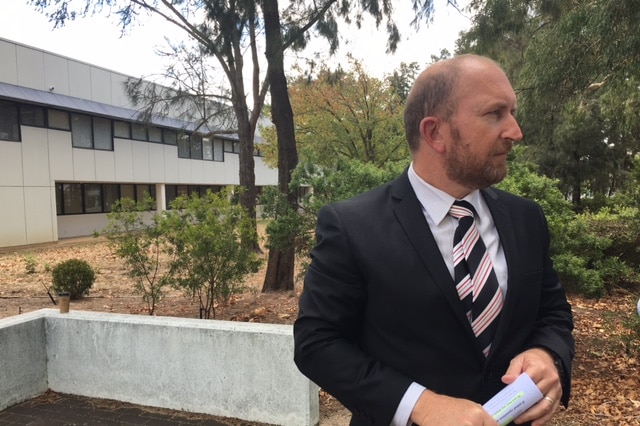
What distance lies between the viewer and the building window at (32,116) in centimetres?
1759

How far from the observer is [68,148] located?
771 inches

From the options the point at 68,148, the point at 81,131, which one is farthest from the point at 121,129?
the point at 68,148

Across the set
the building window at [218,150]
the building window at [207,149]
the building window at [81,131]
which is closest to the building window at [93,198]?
the building window at [81,131]

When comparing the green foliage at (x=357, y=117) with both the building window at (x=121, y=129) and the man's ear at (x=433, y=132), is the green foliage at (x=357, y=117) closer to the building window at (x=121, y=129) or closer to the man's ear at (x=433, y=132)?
the building window at (x=121, y=129)

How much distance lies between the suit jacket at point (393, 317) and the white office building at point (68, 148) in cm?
1590

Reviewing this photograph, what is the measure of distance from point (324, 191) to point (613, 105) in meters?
8.00

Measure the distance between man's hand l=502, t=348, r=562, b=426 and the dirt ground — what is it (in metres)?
2.70

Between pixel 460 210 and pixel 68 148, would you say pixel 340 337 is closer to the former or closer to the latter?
pixel 460 210

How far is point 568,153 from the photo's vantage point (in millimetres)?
22641

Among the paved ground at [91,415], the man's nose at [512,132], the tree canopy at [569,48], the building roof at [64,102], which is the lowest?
the paved ground at [91,415]

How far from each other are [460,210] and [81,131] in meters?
22.0

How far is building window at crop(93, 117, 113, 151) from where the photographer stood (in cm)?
2109

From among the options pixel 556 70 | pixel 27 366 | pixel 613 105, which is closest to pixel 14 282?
pixel 27 366

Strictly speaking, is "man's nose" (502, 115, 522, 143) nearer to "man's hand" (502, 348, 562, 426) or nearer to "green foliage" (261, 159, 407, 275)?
"man's hand" (502, 348, 562, 426)
